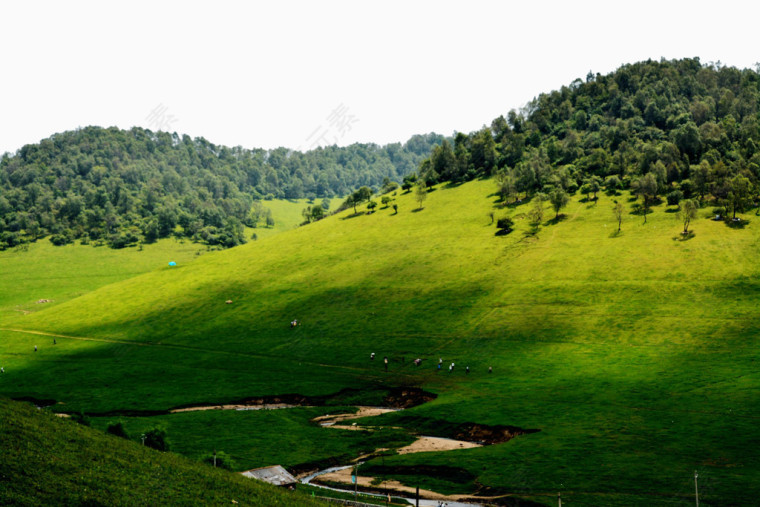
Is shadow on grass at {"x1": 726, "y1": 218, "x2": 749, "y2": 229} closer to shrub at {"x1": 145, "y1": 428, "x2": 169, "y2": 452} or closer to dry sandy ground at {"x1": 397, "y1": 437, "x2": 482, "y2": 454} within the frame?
dry sandy ground at {"x1": 397, "y1": 437, "x2": 482, "y2": 454}

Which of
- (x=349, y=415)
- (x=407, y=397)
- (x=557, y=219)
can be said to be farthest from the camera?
(x=557, y=219)

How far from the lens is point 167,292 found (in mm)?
173500

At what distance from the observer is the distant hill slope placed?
1706 inches

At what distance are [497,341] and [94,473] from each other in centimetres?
8296

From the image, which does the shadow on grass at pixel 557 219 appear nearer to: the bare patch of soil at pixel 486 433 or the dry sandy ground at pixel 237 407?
the dry sandy ground at pixel 237 407

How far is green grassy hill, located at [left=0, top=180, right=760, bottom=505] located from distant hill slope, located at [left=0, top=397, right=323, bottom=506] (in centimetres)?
2131

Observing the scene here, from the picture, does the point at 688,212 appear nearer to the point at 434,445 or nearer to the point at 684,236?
the point at 684,236

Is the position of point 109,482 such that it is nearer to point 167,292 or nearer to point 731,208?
point 167,292

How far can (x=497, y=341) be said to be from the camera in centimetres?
11788

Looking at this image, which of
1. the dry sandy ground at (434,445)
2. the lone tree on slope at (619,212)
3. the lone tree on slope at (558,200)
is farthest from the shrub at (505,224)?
the dry sandy ground at (434,445)

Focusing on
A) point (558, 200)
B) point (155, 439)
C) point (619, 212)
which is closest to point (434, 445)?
point (155, 439)

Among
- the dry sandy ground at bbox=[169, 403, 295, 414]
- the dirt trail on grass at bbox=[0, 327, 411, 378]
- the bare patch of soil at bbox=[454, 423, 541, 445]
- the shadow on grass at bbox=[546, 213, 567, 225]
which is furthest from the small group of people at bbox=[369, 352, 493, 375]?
the shadow on grass at bbox=[546, 213, 567, 225]

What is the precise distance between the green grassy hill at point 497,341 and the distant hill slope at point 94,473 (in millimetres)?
21314

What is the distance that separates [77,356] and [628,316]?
4474 inches
